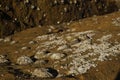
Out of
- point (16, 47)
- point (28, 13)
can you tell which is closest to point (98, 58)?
point (16, 47)

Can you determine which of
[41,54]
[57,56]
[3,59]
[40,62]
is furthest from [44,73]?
[3,59]

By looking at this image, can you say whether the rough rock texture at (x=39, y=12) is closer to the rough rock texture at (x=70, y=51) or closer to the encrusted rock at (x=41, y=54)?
the rough rock texture at (x=70, y=51)

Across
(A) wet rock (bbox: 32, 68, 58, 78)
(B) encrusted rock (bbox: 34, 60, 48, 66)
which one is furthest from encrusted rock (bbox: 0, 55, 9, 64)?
(A) wet rock (bbox: 32, 68, 58, 78)

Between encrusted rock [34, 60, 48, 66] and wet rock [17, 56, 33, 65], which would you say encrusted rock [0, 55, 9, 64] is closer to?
wet rock [17, 56, 33, 65]

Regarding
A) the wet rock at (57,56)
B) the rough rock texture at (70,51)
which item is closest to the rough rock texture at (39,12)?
the rough rock texture at (70,51)

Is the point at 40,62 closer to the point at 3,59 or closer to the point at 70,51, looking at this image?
the point at 70,51
